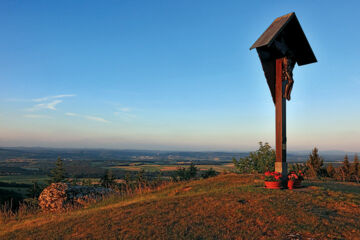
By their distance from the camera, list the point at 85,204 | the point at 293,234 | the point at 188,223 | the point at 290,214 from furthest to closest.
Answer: the point at 85,204
the point at 290,214
the point at 188,223
the point at 293,234

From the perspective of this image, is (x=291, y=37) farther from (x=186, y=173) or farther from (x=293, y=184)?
(x=186, y=173)

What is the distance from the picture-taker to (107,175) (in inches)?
1083

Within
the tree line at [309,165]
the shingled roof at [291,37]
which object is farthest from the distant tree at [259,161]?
the shingled roof at [291,37]

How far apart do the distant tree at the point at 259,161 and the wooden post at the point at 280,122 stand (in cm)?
1208

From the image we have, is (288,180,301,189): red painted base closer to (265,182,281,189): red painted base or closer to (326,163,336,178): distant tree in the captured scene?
(265,182,281,189): red painted base

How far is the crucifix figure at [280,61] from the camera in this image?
36.6 feet

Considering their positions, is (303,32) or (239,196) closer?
(239,196)

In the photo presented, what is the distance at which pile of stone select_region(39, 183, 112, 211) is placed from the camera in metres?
13.8

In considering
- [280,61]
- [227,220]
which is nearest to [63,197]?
[227,220]

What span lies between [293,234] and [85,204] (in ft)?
34.4

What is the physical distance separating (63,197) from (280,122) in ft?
38.3

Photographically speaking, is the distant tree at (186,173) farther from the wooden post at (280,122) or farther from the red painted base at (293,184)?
the red painted base at (293,184)

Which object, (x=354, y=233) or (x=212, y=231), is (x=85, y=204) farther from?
(x=354, y=233)

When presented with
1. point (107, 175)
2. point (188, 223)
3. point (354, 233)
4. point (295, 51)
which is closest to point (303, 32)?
point (295, 51)
